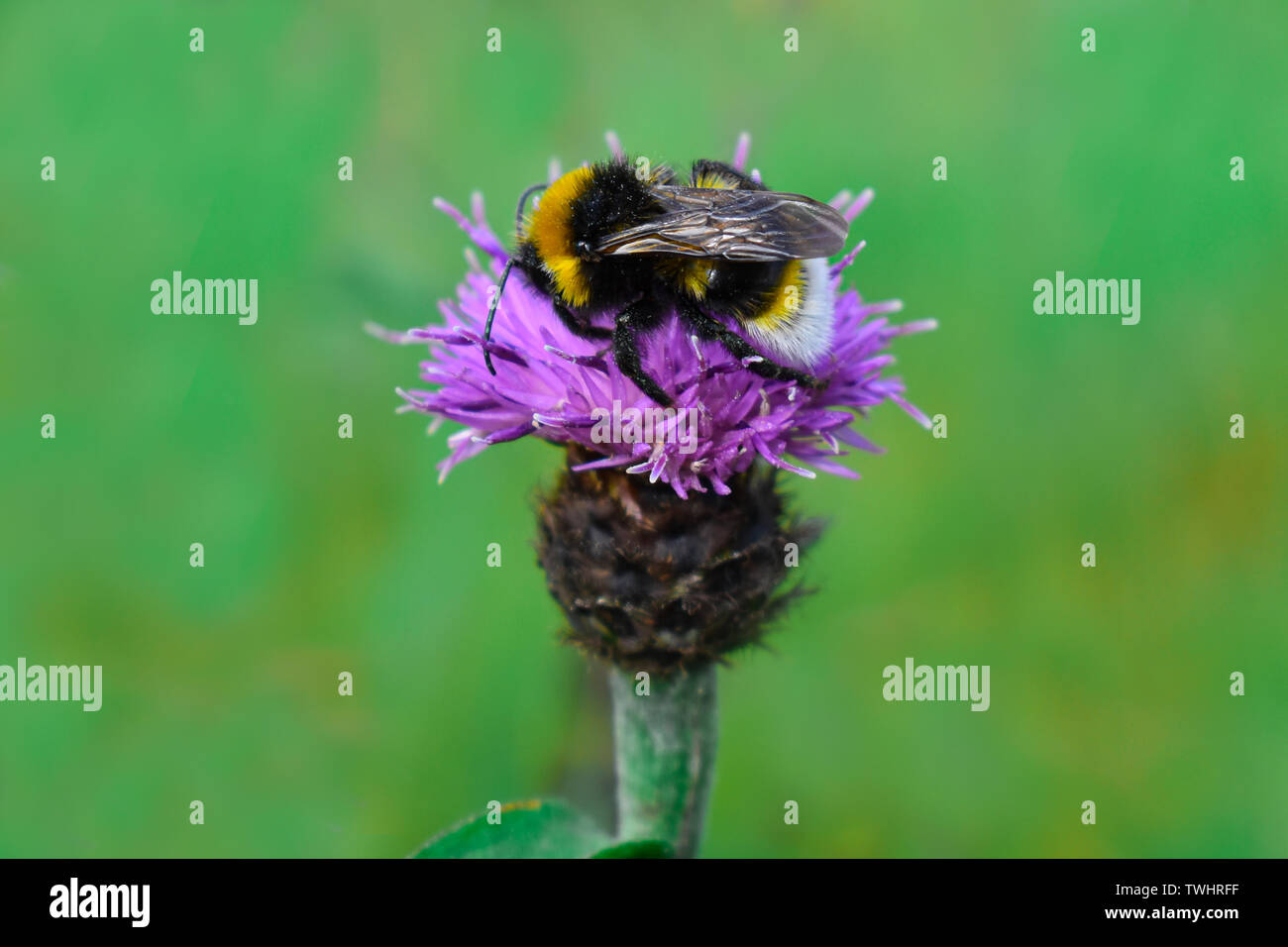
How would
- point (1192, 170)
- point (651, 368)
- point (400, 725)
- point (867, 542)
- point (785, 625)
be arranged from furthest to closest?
1. point (1192, 170)
2. point (867, 542)
3. point (400, 725)
4. point (785, 625)
5. point (651, 368)

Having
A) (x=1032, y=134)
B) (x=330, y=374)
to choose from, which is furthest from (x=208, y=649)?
(x=1032, y=134)

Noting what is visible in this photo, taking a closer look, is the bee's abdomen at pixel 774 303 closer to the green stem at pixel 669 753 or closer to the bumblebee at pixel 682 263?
the bumblebee at pixel 682 263

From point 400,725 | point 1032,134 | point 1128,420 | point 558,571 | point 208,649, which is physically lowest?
point 400,725

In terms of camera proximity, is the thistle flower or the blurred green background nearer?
the thistle flower

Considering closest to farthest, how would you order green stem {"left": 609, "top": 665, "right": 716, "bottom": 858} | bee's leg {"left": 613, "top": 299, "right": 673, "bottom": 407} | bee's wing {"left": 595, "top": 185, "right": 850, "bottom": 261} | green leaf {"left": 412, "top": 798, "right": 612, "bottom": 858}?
bee's wing {"left": 595, "top": 185, "right": 850, "bottom": 261}, bee's leg {"left": 613, "top": 299, "right": 673, "bottom": 407}, green leaf {"left": 412, "top": 798, "right": 612, "bottom": 858}, green stem {"left": 609, "top": 665, "right": 716, "bottom": 858}

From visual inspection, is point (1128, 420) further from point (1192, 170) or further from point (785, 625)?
point (785, 625)

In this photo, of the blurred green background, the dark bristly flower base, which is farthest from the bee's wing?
the blurred green background

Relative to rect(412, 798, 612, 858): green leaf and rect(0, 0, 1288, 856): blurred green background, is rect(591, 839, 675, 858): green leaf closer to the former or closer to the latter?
rect(412, 798, 612, 858): green leaf
